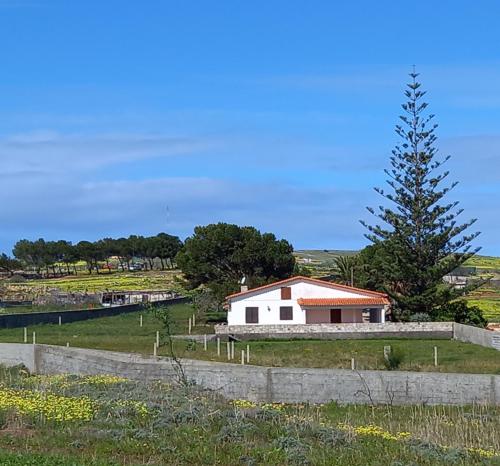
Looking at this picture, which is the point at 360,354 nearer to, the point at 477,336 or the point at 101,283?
the point at 477,336

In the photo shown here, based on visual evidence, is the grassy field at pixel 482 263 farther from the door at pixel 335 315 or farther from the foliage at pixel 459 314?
the door at pixel 335 315

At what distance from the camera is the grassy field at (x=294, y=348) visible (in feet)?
105

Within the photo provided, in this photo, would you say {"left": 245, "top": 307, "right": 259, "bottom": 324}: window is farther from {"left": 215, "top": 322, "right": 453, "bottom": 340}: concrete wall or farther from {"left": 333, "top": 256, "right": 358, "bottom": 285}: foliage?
{"left": 333, "top": 256, "right": 358, "bottom": 285}: foliage

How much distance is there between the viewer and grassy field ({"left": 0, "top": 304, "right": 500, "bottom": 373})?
105 feet

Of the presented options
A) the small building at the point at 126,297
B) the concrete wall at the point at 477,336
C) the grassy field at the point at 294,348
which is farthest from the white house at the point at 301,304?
the small building at the point at 126,297

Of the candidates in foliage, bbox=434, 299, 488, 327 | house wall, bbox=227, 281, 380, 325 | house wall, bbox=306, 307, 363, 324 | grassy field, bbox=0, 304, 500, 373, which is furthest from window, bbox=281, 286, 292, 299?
foliage, bbox=434, 299, 488, 327

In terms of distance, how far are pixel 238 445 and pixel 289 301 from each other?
44957mm

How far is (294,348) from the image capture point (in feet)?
139

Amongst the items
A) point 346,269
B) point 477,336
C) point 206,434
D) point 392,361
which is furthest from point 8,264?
point 206,434

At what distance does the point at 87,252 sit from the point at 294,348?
102661 mm

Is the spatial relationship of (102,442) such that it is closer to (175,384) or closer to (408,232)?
(175,384)

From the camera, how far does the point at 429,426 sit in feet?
50.0

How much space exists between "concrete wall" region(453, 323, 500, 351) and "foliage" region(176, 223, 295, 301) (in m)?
21.4

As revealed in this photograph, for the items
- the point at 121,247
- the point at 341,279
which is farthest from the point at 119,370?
the point at 121,247
